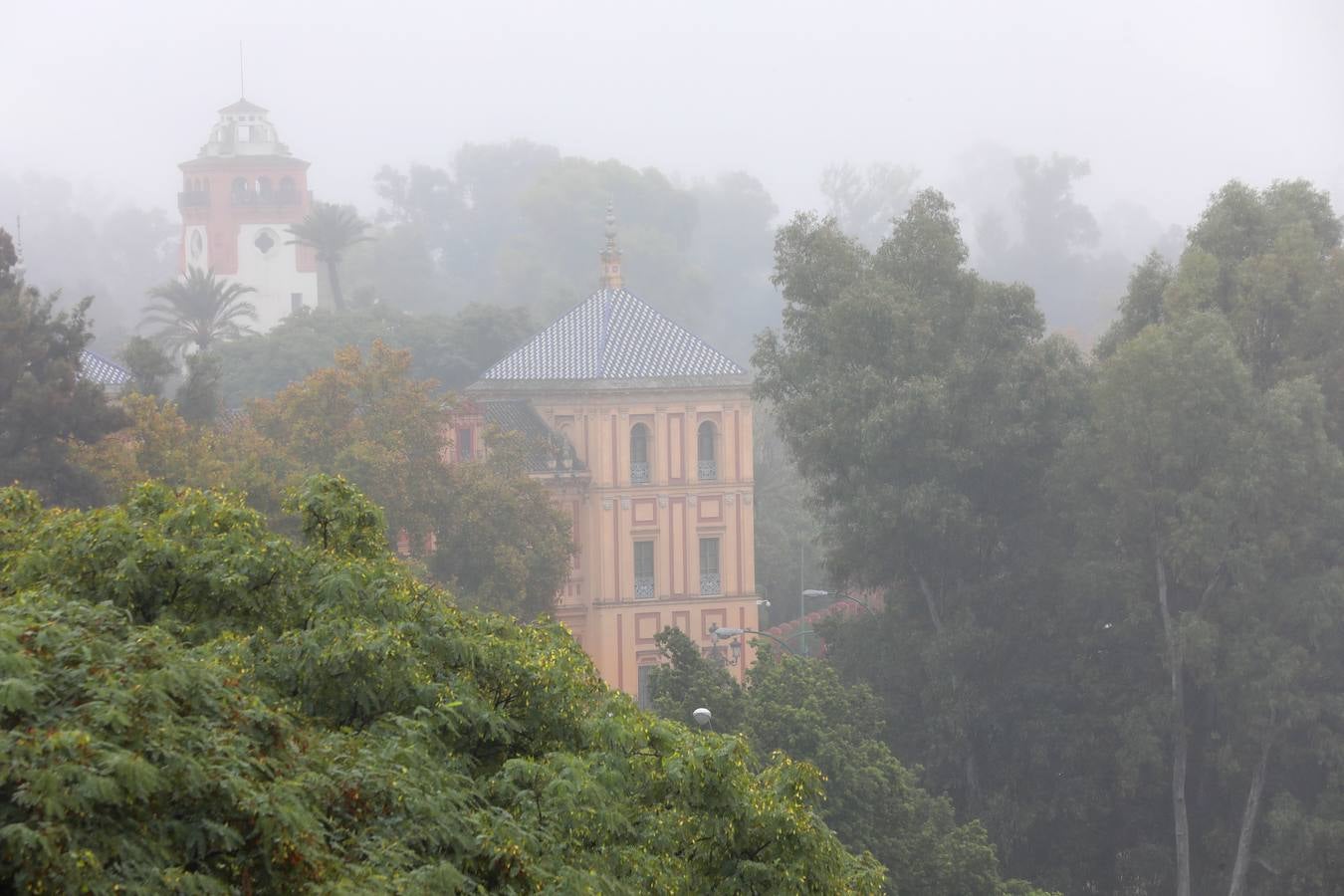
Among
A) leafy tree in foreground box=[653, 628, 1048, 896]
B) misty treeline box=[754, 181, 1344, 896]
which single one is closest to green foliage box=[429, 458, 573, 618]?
misty treeline box=[754, 181, 1344, 896]

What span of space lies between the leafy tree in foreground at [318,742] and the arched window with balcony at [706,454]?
41.0m

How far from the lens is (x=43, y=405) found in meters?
34.8

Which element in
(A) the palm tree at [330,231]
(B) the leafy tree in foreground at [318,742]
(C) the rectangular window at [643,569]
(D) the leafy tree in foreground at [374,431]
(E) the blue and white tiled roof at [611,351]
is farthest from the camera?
(A) the palm tree at [330,231]

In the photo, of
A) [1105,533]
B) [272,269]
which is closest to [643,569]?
[1105,533]

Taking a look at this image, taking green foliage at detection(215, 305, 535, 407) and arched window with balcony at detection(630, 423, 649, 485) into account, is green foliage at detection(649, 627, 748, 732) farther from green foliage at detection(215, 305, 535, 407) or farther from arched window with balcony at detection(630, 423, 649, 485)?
green foliage at detection(215, 305, 535, 407)

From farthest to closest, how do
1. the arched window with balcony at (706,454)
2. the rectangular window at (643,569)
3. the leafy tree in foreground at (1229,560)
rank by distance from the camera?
the arched window with balcony at (706,454), the rectangular window at (643,569), the leafy tree in foreground at (1229,560)

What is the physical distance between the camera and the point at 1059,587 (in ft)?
134

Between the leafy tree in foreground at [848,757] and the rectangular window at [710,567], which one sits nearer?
the leafy tree in foreground at [848,757]

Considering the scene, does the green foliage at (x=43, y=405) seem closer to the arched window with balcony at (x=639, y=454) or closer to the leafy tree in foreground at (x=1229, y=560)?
the leafy tree in foreground at (x=1229, y=560)

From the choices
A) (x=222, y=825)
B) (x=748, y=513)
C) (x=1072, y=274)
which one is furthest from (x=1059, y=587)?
(x=1072, y=274)

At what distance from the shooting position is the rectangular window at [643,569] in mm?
58031

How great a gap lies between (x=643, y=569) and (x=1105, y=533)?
69.4ft

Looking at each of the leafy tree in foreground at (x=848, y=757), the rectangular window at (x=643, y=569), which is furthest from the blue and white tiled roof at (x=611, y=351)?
the leafy tree in foreground at (x=848, y=757)

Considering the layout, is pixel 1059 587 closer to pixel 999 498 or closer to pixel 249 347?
pixel 999 498
